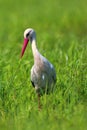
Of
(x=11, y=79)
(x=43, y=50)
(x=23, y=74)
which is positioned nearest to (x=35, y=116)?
(x=11, y=79)

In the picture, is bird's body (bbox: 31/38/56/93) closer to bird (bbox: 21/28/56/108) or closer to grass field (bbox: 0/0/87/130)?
bird (bbox: 21/28/56/108)

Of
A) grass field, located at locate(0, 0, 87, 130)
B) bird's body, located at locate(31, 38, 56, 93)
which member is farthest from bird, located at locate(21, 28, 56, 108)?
grass field, located at locate(0, 0, 87, 130)

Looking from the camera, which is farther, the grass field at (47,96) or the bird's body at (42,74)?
the bird's body at (42,74)

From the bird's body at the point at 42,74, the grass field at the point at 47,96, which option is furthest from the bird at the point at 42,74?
the grass field at the point at 47,96

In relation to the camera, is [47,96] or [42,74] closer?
[47,96]

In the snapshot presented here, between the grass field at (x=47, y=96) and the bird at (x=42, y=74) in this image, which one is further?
the bird at (x=42, y=74)

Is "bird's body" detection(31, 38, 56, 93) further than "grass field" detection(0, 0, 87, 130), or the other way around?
"bird's body" detection(31, 38, 56, 93)

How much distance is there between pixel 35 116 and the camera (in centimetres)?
760

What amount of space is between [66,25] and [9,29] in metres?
1.42

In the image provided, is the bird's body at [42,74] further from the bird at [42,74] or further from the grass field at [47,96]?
the grass field at [47,96]

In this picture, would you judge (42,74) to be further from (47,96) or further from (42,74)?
(47,96)

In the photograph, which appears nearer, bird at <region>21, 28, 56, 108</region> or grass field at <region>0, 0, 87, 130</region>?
grass field at <region>0, 0, 87, 130</region>

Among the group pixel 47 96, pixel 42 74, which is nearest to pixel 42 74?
pixel 42 74

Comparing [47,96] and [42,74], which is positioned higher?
Result: [42,74]
